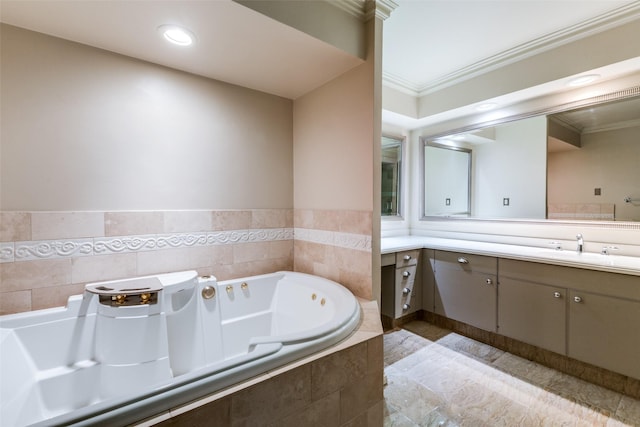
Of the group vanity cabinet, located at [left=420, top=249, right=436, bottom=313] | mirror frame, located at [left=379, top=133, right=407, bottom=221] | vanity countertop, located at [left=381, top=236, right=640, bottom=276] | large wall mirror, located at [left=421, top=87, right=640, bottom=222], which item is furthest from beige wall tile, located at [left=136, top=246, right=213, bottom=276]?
large wall mirror, located at [left=421, top=87, right=640, bottom=222]

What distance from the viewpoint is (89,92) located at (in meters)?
1.56

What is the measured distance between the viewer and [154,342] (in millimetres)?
1451

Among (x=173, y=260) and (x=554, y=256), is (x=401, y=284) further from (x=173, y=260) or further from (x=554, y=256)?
(x=173, y=260)

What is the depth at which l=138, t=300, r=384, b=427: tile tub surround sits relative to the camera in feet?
2.74

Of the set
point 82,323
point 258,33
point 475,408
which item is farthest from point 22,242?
point 475,408

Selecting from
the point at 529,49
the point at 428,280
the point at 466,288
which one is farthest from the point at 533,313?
the point at 529,49

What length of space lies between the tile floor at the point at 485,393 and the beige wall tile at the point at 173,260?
1517 millimetres

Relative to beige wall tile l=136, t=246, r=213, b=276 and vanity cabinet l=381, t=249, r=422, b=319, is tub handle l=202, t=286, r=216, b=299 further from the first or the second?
vanity cabinet l=381, t=249, r=422, b=319

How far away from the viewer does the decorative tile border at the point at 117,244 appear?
1401mm

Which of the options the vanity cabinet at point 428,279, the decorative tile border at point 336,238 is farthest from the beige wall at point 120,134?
the vanity cabinet at point 428,279

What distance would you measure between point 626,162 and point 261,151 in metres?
2.76

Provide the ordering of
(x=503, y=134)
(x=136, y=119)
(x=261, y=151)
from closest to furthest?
(x=136, y=119) → (x=261, y=151) → (x=503, y=134)

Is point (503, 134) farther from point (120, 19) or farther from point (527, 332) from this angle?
point (120, 19)

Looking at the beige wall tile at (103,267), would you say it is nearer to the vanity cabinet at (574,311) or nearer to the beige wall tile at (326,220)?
the beige wall tile at (326,220)
